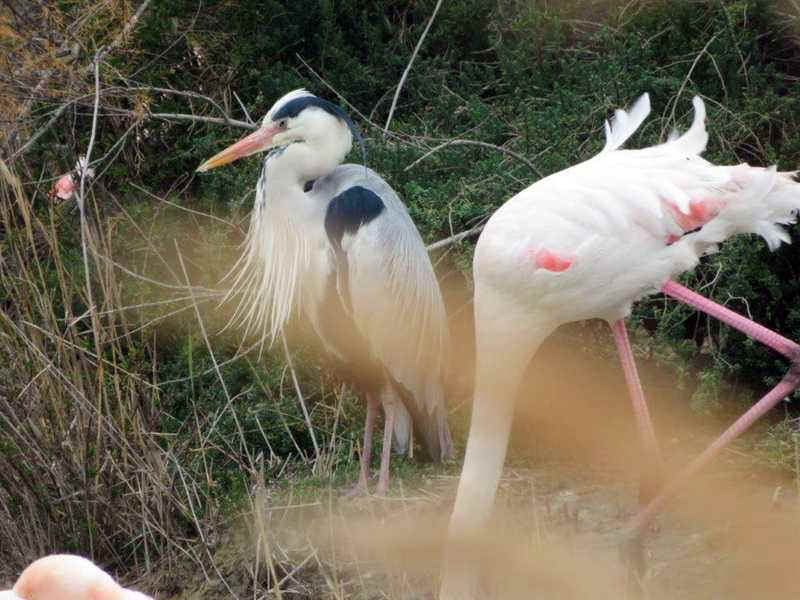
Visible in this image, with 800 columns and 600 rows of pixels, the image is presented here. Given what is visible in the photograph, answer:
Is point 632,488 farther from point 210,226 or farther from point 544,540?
point 210,226

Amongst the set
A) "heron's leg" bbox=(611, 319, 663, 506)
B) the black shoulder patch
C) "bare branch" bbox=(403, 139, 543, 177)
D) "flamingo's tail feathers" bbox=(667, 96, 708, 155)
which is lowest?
"heron's leg" bbox=(611, 319, 663, 506)

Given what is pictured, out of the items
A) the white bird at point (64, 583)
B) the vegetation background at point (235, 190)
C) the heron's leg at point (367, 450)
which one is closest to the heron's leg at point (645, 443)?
the vegetation background at point (235, 190)

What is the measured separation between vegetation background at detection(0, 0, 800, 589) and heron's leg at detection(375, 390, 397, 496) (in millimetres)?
200

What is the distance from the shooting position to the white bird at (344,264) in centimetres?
468

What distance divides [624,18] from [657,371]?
5.86ft

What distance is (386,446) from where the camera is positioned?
4805 millimetres

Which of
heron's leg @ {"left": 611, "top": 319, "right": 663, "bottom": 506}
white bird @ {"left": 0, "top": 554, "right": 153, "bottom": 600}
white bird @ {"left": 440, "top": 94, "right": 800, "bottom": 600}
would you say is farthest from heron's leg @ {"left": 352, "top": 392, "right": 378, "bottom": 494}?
white bird @ {"left": 0, "top": 554, "right": 153, "bottom": 600}

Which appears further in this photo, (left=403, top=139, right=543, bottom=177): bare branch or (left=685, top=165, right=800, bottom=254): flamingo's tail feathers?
(left=403, top=139, right=543, bottom=177): bare branch

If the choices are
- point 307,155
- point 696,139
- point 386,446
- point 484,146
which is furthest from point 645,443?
point 484,146

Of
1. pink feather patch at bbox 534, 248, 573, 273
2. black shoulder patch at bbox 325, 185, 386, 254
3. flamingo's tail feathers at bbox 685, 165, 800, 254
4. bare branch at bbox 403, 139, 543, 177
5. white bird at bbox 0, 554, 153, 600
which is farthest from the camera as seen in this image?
bare branch at bbox 403, 139, 543, 177

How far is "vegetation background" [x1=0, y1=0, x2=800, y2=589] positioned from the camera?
3.97m

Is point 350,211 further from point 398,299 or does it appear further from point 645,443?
point 645,443

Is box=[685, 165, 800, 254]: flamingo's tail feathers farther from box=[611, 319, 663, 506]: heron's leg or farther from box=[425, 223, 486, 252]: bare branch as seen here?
box=[425, 223, 486, 252]: bare branch

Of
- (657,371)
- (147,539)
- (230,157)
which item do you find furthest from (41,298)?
(657,371)
